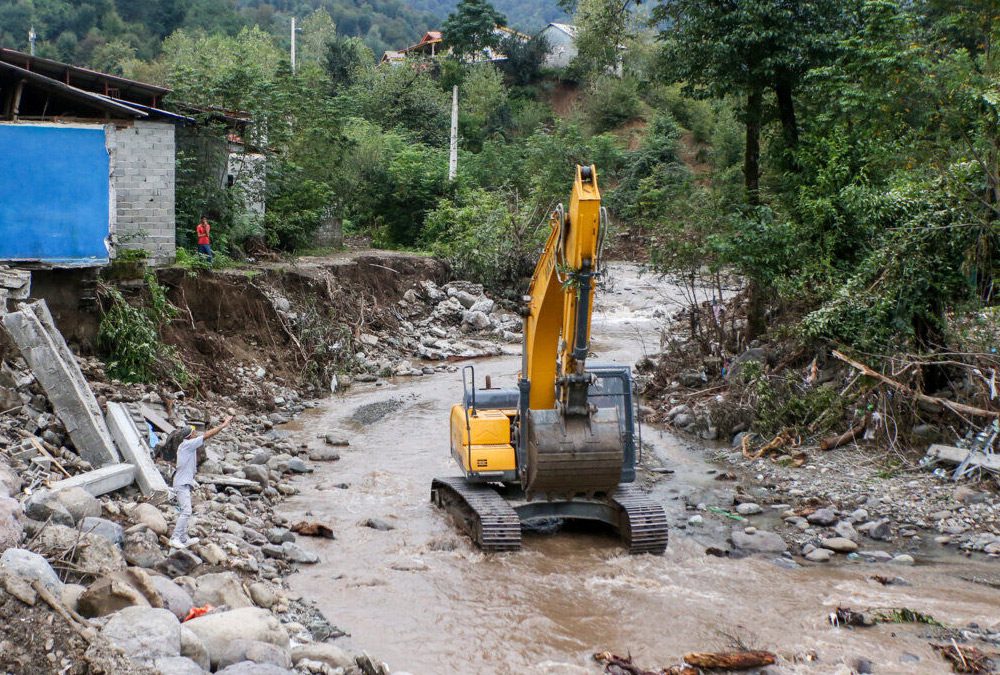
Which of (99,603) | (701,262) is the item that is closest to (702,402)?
(701,262)

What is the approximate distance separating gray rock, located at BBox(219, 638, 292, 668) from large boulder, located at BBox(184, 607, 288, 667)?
0.05 meters

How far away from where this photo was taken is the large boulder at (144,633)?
5734 mm

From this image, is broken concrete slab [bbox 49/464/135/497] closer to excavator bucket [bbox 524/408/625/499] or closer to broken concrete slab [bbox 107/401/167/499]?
broken concrete slab [bbox 107/401/167/499]

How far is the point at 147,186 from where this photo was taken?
17516 millimetres

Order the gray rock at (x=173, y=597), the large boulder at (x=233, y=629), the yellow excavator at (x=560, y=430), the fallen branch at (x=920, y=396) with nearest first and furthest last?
the large boulder at (x=233, y=629) < the gray rock at (x=173, y=597) < the yellow excavator at (x=560, y=430) < the fallen branch at (x=920, y=396)

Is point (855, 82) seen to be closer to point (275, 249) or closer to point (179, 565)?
point (179, 565)

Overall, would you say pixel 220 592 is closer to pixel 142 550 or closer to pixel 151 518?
pixel 142 550

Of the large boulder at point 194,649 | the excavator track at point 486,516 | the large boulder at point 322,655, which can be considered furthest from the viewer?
the excavator track at point 486,516

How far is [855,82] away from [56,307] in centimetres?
1370

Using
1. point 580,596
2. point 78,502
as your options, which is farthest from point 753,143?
point 78,502

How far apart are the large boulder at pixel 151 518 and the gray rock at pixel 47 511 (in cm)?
90

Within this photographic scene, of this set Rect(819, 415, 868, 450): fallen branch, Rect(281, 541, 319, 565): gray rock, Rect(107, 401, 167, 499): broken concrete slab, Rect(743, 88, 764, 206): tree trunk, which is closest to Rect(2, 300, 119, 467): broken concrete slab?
Rect(107, 401, 167, 499): broken concrete slab

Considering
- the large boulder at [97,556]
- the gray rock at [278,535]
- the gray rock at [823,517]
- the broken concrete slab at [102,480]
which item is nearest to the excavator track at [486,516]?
the gray rock at [278,535]

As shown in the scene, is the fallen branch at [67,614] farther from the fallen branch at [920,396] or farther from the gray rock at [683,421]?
the gray rock at [683,421]
